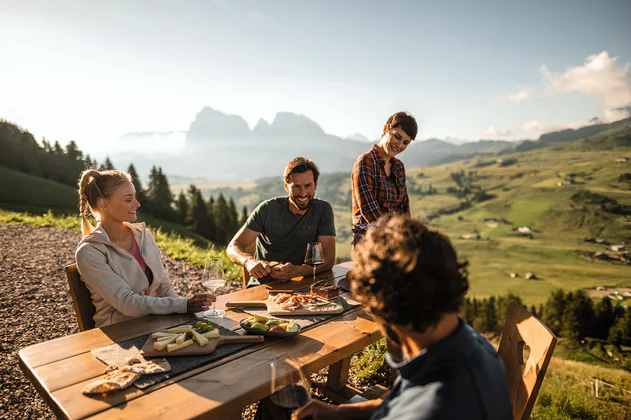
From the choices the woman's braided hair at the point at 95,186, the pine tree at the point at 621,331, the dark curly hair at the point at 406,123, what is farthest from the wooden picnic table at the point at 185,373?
the pine tree at the point at 621,331

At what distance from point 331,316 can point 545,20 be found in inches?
8552

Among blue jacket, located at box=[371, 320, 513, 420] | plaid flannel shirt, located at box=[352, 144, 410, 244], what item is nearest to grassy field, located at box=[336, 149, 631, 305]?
plaid flannel shirt, located at box=[352, 144, 410, 244]

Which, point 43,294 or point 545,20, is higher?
point 545,20

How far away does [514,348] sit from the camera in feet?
7.64

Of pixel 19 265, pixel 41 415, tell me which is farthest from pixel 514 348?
pixel 19 265

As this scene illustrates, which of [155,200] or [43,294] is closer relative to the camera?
[43,294]

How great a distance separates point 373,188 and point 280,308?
2204mm

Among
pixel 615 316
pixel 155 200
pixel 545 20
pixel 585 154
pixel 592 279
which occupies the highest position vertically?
pixel 545 20

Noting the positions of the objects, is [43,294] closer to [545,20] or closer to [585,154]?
[585,154]

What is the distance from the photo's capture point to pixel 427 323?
124 cm

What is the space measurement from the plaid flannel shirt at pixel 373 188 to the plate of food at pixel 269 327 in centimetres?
193

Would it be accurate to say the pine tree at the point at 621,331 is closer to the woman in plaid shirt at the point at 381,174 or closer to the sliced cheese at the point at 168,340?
the woman in plaid shirt at the point at 381,174

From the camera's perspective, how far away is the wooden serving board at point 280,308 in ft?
9.48

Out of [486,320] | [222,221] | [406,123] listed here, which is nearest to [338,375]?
[406,123]
